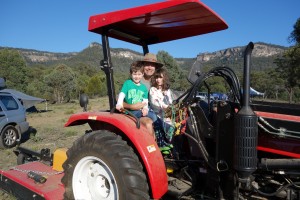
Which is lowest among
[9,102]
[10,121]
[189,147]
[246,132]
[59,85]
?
[10,121]

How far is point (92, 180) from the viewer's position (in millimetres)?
3312

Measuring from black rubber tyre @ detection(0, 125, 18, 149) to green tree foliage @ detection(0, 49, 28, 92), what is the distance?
118 feet

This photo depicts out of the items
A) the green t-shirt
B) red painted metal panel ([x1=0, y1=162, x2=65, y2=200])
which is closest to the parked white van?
red painted metal panel ([x1=0, y1=162, x2=65, y2=200])

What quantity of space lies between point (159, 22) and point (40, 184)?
2.50 m

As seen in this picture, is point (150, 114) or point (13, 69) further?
point (13, 69)

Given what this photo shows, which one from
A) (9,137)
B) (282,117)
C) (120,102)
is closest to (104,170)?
(120,102)

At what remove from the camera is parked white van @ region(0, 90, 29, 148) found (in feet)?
28.6

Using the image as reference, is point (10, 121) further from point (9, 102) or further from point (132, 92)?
point (132, 92)

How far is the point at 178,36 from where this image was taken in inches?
162

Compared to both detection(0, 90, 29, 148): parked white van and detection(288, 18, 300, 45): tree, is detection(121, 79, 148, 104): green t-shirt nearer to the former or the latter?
detection(0, 90, 29, 148): parked white van

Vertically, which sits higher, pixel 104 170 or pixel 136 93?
pixel 136 93

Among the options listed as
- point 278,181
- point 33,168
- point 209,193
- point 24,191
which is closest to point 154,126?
point 209,193

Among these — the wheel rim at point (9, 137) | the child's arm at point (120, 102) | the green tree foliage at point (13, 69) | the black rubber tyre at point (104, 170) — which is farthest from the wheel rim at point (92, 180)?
the green tree foliage at point (13, 69)

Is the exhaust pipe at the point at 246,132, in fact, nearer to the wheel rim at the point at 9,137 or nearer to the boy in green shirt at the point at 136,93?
the boy in green shirt at the point at 136,93
